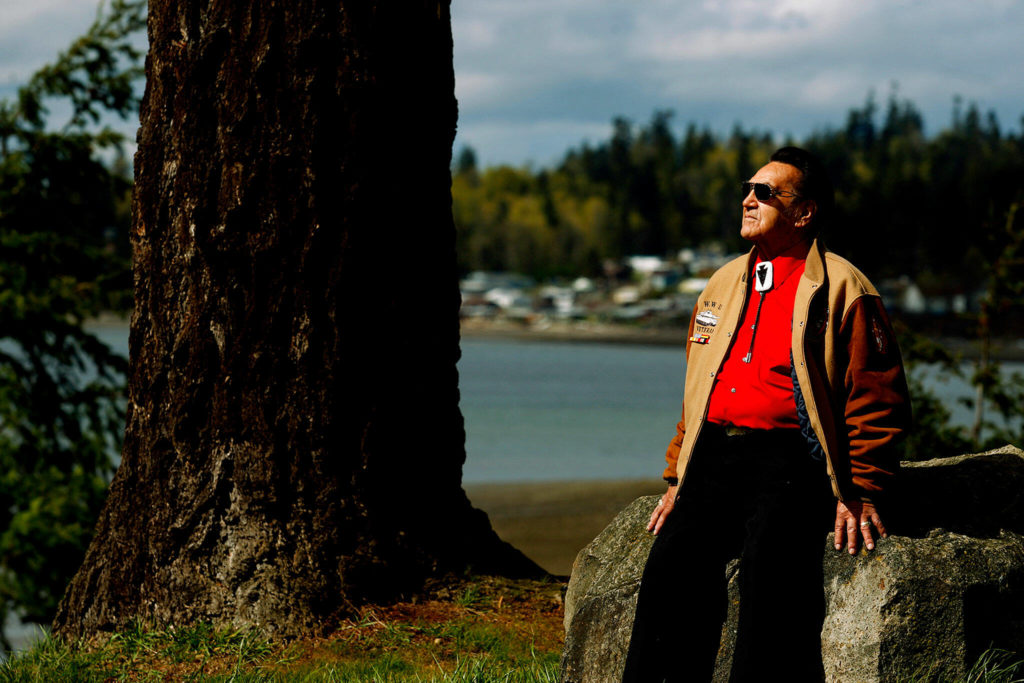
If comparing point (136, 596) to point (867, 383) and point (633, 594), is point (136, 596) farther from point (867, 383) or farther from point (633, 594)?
point (867, 383)

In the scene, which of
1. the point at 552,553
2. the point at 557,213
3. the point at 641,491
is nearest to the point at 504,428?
the point at 641,491

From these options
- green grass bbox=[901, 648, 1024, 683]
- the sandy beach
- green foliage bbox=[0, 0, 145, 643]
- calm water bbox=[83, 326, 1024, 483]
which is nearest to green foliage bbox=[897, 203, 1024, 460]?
calm water bbox=[83, 326, 1024, 483]

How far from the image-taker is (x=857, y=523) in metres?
3.43

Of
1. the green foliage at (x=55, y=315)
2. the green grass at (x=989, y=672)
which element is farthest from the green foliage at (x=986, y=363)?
the green foliage at (x=55, y=315)

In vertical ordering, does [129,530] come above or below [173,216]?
below

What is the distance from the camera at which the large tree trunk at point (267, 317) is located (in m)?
4.52

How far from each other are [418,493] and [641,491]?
43.1ft

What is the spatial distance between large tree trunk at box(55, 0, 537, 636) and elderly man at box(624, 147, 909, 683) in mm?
1544

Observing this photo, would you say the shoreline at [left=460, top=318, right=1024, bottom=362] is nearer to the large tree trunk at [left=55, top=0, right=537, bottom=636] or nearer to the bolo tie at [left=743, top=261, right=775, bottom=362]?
the large tree trunk at [left=55, top=0, right=537, bottom=636]

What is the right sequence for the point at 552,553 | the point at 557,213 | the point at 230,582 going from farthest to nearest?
the point at 557,213, the point at 552,553, the point at 230,582

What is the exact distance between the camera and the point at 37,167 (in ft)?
34.8

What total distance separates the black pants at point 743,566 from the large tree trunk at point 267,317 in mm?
1627

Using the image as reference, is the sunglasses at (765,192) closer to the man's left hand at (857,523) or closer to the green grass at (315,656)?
the man's left hand at (857,523)

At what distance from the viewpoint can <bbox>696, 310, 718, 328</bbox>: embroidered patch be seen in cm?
→ 368
